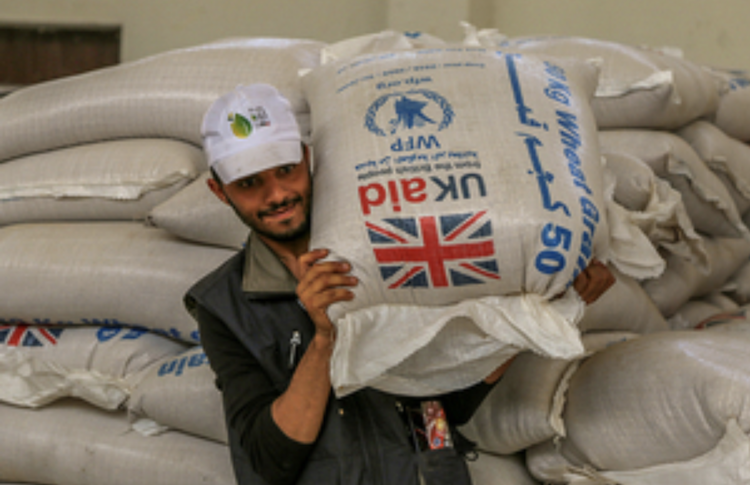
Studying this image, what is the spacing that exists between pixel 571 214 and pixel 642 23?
209 centimetres

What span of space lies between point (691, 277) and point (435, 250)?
124 cm

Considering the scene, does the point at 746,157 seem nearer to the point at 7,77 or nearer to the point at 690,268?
the point at 690,268

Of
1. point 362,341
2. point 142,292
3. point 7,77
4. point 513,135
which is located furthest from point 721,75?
point 7,77

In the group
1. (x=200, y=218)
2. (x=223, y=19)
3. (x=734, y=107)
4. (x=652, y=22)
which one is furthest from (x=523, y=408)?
(x=223, y=19)

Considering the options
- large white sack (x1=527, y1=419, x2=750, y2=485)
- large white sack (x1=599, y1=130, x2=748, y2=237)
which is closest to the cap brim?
large white sack (x1=527, y1=419, x2=750, y2=485)

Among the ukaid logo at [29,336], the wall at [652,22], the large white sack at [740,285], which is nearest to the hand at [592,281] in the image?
the ukaid logo at [29,336]

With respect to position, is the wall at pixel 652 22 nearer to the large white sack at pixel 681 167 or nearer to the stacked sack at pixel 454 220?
the large white sack at pixel 681 167

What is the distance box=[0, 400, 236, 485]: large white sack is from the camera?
132 cm

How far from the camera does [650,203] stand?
57.0 inches

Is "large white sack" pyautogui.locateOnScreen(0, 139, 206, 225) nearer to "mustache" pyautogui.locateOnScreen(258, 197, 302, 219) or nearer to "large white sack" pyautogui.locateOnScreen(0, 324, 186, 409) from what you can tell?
"large white sack" pyautogui.locateOnScreen(0, 324, 186, 409)

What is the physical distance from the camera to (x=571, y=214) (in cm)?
94

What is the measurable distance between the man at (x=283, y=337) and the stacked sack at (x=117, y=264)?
0.25m

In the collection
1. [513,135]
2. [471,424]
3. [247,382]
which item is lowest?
[471,424]

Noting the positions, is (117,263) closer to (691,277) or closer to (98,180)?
(98,180)
